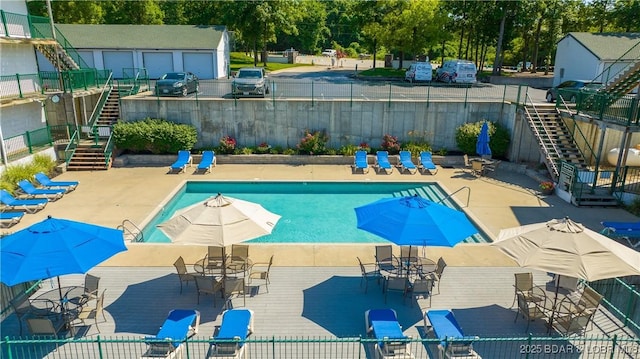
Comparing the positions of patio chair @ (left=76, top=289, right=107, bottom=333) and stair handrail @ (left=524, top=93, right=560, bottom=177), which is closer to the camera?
patio chair @ (left=76, top=289, right=107, bottom=333)

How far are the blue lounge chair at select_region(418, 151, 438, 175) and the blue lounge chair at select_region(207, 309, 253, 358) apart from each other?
15491 mm

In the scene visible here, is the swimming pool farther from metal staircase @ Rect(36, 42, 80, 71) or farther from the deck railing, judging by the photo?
metal staircase @ Rect(36, 42, 80, 71)

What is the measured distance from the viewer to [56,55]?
76.7ft

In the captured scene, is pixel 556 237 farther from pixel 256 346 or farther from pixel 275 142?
pixel 275 142

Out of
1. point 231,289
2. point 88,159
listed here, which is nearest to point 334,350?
point 231,289

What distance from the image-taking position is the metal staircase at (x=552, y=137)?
20.8 meters

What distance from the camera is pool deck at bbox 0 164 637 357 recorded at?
9992 mm

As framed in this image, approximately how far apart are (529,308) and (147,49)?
38037mm

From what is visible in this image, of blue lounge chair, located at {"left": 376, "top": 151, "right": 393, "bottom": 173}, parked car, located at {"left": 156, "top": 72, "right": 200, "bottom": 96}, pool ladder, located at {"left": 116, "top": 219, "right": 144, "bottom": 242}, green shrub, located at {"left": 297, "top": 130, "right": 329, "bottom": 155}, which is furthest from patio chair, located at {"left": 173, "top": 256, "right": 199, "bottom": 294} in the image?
parked car, located at {"left": 156, "top": 72, "right": 200, "bottom": 96}

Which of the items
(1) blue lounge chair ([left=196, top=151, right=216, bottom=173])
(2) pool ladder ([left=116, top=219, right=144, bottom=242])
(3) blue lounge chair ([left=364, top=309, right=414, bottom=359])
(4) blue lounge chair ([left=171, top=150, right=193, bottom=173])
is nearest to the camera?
(3) blue lounge chair ([left=364, top=309, right=414, bottom=359])

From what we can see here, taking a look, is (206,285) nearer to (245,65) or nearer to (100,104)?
(100,104)

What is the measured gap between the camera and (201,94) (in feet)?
89.9

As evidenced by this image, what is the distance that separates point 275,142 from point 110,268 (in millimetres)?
14261

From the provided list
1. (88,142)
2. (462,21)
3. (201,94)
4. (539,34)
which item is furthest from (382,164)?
(539,34)
